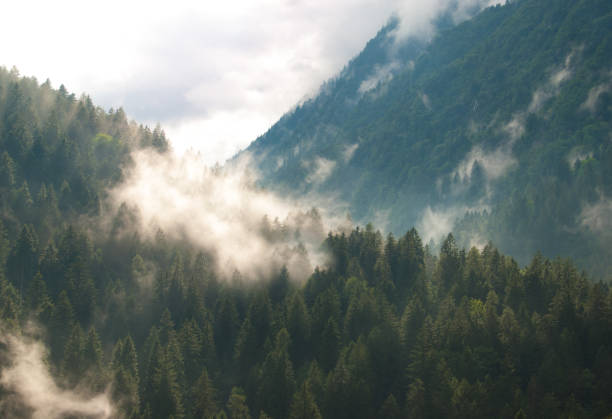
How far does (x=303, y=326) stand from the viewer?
430ft

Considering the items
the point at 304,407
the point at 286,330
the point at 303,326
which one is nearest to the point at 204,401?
the point at 304,407

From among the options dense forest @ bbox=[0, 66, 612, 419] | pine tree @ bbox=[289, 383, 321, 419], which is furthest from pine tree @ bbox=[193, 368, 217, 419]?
pine tree @ bbox=[289, 383, 321, 419]

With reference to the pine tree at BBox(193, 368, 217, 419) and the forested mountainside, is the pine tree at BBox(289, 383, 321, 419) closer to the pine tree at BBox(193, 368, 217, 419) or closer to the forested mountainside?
the forested mountainside

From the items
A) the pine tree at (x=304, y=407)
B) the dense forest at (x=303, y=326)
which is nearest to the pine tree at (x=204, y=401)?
the dense forest at (x=303, y=326)

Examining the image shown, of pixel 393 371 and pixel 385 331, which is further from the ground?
pixel 385 331

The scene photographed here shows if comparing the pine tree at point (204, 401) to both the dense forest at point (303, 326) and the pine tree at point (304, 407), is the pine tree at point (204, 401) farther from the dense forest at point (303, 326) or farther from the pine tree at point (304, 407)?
the pine tree at point (304, 407)

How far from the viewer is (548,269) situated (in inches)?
4985

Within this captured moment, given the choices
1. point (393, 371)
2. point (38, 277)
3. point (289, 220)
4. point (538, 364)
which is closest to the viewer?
point (538, 364)

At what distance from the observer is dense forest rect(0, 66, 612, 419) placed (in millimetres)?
101500

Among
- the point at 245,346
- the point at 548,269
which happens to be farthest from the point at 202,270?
the point at 548,269

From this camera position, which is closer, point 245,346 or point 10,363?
point 10,363

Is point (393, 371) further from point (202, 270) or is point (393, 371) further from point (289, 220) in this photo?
point (289, 220)

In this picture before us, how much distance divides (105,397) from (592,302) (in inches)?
3470

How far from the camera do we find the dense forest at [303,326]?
10150 centimetres
